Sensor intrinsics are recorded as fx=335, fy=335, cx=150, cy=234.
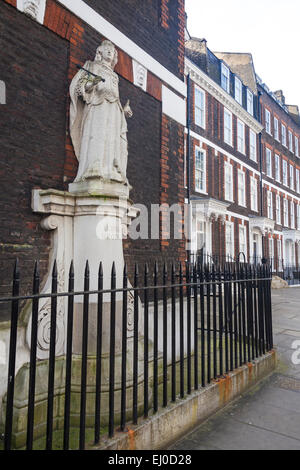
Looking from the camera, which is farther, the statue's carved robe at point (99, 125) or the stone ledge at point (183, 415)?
the statue's carved robe at point (99, 125)

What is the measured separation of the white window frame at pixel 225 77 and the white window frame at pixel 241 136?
193 cm

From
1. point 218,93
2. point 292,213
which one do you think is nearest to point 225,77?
point 218,93

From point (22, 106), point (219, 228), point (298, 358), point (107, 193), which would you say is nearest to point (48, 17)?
point (22, 106)

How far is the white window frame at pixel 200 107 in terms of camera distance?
591 inches

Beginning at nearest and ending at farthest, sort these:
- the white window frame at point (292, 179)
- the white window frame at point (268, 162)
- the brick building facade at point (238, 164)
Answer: the brick building facade at point (238, 164)
the white window frame at point (268, 162)
the white window frame at point (292, 179)

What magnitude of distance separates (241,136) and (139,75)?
14.9 meters

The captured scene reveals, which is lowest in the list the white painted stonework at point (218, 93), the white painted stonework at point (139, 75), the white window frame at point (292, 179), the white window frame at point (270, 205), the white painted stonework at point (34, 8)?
the white painted stonework at point (34, 8)

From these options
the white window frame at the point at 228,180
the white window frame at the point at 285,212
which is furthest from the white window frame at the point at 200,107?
the white window frame at the point at 285,212

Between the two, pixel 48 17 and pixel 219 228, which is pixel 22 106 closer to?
pixel 48 17

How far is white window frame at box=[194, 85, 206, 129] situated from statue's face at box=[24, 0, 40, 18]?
11.8 meters

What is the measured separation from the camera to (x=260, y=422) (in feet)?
10.7

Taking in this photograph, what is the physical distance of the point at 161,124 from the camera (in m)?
6.02

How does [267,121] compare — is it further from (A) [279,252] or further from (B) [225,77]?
(A) [279,252]

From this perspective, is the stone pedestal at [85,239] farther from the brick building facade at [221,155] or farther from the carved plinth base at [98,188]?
the brick building facade at [221,155]
